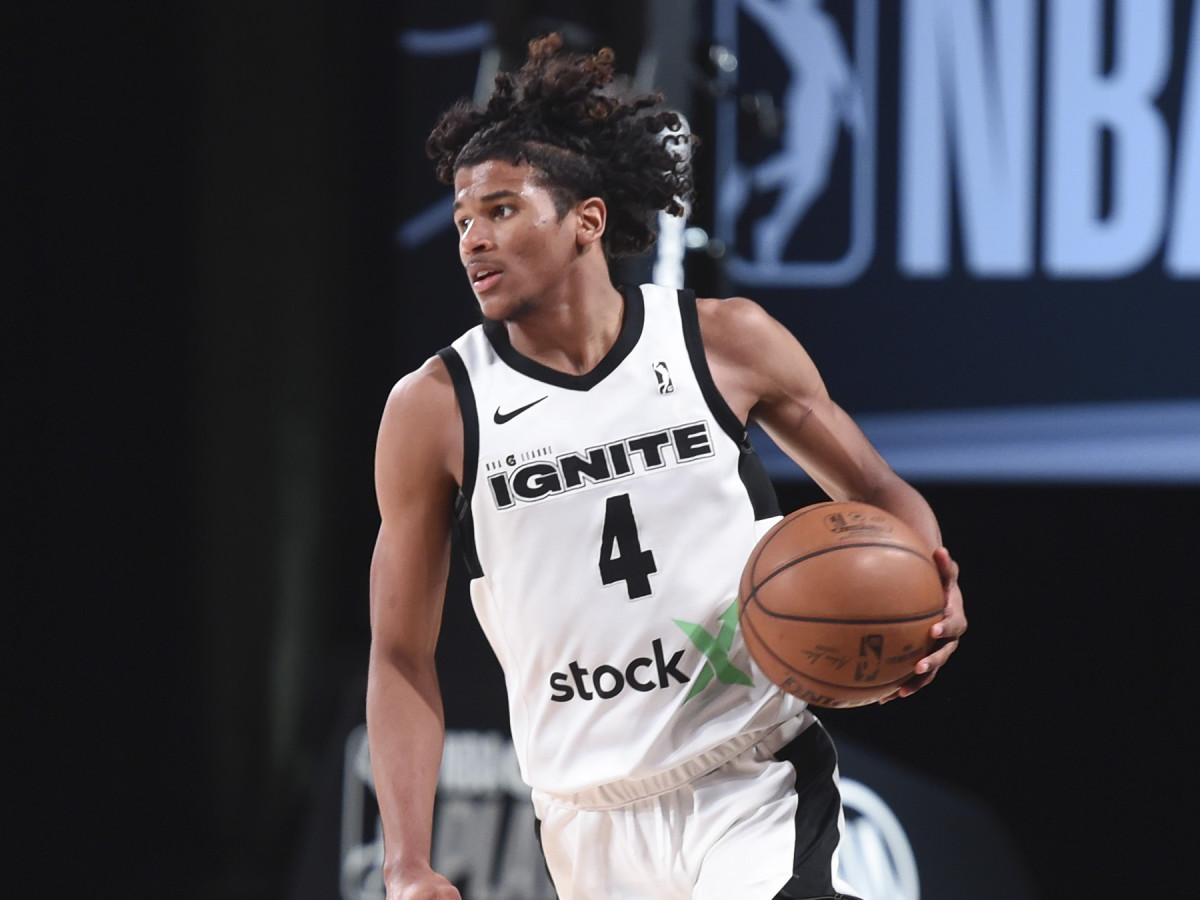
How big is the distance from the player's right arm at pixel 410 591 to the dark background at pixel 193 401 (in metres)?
2.51

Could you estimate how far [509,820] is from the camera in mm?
4434

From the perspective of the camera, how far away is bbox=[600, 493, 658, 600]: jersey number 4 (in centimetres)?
243

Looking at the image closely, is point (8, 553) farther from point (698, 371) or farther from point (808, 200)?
point (698, 371)

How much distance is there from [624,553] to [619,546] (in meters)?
0.01

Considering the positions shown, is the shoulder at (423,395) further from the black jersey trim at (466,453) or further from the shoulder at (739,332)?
the shoulder at (739,332)

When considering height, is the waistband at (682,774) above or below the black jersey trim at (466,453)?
below

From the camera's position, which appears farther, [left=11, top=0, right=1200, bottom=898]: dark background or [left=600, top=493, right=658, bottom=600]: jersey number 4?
[left=11, top=0, right=1200, bottom=898]: dark background

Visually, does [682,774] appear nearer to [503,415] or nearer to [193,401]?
[503,415]

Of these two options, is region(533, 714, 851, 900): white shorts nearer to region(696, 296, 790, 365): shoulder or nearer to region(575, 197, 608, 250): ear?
region(696, 296, 790, 365): shoulder

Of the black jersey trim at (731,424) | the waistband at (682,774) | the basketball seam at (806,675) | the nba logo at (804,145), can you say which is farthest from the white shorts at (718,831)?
the nba logo at (804,145)

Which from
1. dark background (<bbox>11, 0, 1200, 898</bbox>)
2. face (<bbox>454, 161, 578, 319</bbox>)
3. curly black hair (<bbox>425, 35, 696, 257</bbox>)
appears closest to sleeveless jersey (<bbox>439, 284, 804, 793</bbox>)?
face (<bbox>454, 161, 578, 319</bbox>)

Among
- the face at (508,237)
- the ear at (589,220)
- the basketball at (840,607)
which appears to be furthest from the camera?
the ear at (589,220)

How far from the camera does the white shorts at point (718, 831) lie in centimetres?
236

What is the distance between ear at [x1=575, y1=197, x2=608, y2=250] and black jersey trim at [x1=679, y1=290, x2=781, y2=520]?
201 mm
